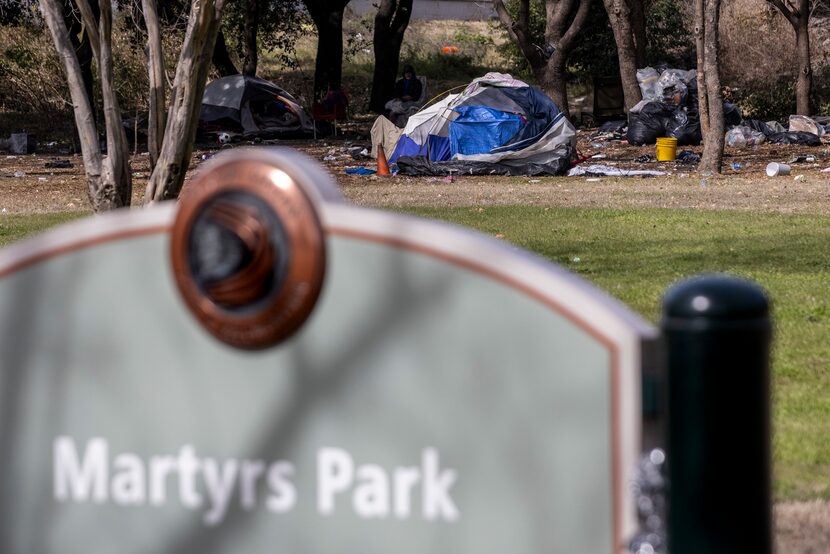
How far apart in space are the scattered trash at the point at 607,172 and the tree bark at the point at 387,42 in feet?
51.4

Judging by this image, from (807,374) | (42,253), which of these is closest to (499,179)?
(807,374)

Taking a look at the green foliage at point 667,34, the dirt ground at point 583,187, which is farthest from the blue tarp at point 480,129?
the green foliage at point 667,34

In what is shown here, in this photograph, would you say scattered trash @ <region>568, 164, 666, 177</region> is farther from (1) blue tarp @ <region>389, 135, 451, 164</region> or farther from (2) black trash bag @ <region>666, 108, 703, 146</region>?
(2) black trash bag @ <region>666, 108, 703, 146</region>

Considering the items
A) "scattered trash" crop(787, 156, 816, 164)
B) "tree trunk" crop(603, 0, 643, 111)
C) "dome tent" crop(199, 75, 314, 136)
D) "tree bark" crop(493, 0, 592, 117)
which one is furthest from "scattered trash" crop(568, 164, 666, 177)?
"dome tent" crop(199, 75, 314, 136)

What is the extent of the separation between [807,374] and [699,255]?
434 centimetres

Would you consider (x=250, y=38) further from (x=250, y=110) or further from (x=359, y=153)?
(x=359, y=153)

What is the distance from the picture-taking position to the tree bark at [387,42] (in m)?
35.2

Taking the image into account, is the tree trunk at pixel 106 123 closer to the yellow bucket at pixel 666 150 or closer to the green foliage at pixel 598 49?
the yellow bucket at pixel 666 150

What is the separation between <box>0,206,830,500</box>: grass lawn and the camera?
5137 millimetres

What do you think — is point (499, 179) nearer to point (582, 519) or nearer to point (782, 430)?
point (782, 430)

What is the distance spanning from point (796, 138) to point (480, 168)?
858 cm

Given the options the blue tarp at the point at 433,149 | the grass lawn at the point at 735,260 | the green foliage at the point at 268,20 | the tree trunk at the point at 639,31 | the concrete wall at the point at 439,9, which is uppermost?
the concrete wall at the point at 439,9

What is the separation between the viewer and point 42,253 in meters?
2.50

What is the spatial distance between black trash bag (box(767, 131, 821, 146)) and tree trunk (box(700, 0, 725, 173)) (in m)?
6.38
